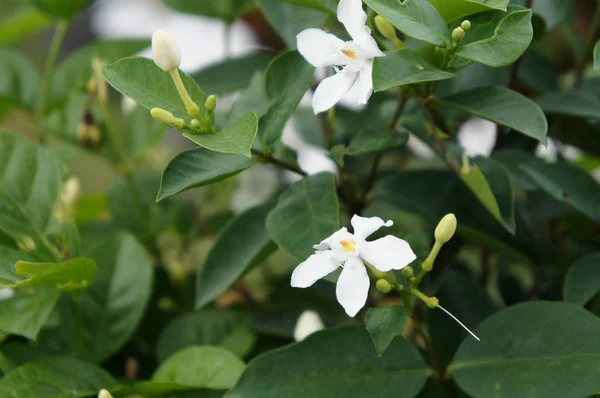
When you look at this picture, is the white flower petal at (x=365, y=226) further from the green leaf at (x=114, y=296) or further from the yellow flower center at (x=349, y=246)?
the green leaf at (x=114, y=296)

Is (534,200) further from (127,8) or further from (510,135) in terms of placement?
(127,8)

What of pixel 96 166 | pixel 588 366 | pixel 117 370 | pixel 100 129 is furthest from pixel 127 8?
pixel 588 366

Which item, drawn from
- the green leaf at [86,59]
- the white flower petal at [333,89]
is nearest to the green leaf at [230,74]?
the green leaf at [86,59]

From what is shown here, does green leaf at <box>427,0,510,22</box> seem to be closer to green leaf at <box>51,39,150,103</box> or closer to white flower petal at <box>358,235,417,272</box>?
white flower petal at <box>358,235,417,272</box>

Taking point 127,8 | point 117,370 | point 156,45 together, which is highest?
point 156,45

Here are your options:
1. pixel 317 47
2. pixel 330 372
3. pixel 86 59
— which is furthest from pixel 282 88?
pixel 86 59

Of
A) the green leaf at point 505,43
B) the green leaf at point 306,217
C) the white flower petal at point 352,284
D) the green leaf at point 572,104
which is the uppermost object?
the green leaf at point 505,43
